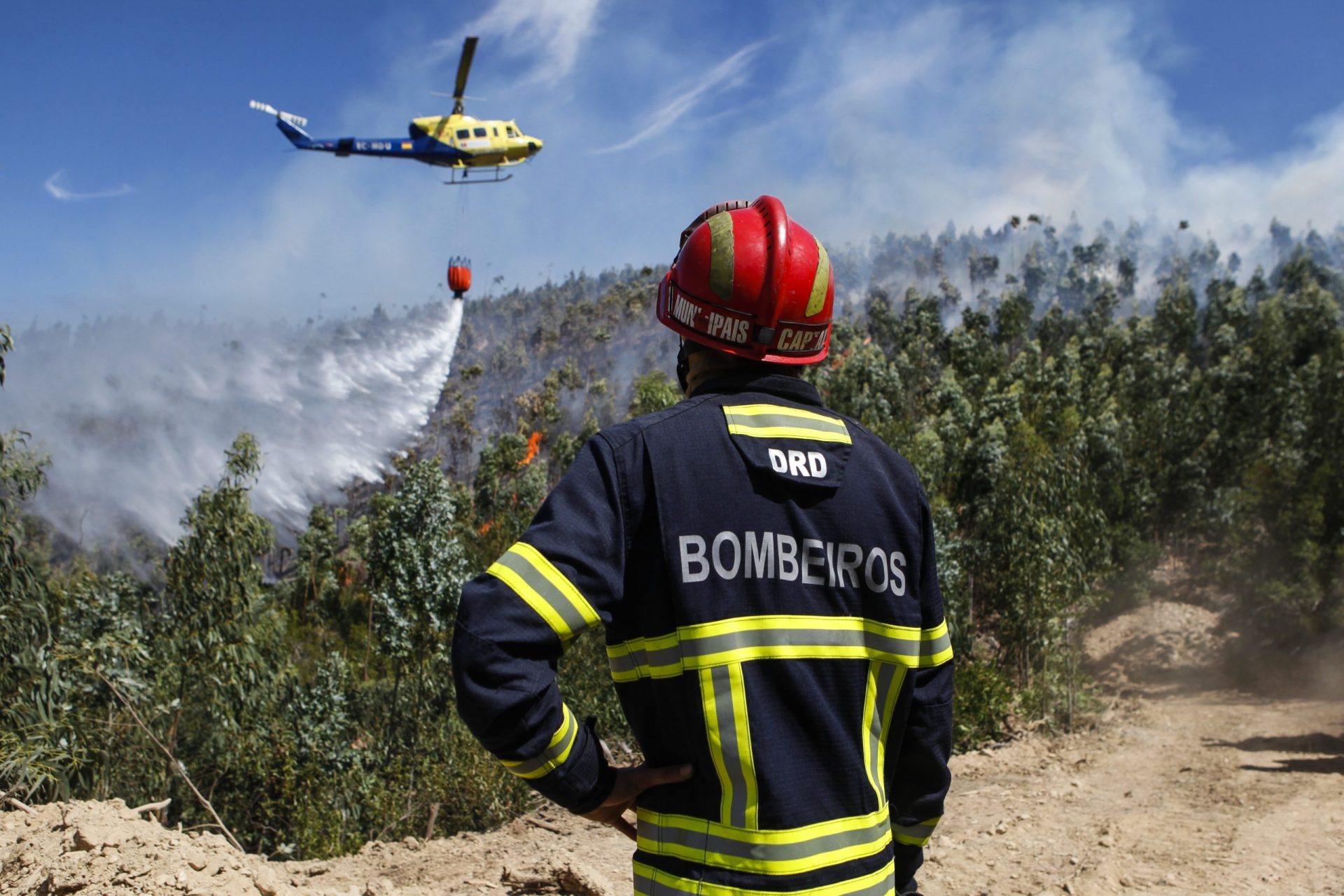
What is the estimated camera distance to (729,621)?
5.95ft

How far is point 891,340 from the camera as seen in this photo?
253 ft

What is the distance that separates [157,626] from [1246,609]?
33118 millimetres

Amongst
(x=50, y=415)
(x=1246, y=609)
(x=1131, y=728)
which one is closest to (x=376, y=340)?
(x=50, y=415)

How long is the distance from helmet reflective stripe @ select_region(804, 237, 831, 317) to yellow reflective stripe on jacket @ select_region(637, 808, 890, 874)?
42.2 inches

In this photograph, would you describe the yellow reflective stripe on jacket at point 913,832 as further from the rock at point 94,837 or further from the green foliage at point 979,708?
the green foliage at point 979,708

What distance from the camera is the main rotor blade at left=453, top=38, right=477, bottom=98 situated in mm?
42844

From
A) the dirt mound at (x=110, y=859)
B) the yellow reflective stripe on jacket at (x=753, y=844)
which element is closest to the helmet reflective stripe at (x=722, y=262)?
the yellow reflective stripe on jacket at (x=753, y=844)

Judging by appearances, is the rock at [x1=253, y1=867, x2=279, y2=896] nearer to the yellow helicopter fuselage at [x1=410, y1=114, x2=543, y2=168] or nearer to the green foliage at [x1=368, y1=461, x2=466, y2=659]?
the green foliage at [x1=368, y1=461, x2=466, y2=659]

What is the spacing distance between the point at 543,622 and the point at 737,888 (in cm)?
63

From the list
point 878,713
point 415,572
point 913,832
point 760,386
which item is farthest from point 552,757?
point 415,572

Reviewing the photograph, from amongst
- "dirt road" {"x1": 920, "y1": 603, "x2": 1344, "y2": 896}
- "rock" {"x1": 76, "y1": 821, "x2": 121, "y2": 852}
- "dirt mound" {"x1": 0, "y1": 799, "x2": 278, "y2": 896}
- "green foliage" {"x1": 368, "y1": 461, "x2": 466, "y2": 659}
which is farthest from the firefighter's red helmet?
"green foliage" {"x1": 368, "y1": 461, "x2": 466, "y2": 659}

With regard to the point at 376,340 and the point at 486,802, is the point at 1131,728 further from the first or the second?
the point at 376,340

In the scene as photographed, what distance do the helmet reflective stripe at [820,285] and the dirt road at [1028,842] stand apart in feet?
14.1

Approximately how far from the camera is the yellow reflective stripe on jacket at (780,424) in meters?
1.92
